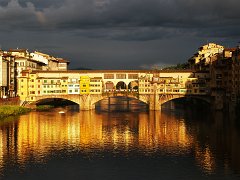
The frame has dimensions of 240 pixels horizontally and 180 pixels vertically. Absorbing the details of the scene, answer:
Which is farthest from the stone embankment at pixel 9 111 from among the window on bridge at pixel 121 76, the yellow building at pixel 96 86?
the window on bridge at pixel 121 76

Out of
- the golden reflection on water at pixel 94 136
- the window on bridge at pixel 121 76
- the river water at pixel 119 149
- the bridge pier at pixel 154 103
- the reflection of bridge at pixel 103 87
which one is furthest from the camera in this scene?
the window on bridge at pixel 121 76

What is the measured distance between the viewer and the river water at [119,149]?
141ft

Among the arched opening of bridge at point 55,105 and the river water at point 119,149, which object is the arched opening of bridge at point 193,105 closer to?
the arched opening of bridge at point 55,105

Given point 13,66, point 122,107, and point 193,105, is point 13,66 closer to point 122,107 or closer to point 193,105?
point 122,107

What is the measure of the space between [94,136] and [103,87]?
1839 inches

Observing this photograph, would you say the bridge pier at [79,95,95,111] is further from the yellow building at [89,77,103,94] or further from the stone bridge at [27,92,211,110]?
the yellow building at [89,77,103,94]

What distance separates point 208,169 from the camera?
43656 millimetres

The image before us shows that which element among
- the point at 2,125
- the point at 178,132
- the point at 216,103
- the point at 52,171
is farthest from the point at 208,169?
the point at 216,103

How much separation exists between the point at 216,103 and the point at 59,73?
41.0 m

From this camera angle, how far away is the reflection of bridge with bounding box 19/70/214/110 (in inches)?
4176

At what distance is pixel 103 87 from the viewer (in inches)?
4358

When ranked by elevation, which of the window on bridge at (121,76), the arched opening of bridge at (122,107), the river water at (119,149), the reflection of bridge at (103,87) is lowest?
the river water at (119,149)

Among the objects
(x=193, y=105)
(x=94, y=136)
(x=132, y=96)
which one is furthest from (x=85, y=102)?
(x=94, y=136)

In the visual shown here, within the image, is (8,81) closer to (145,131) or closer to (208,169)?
(145,131)
